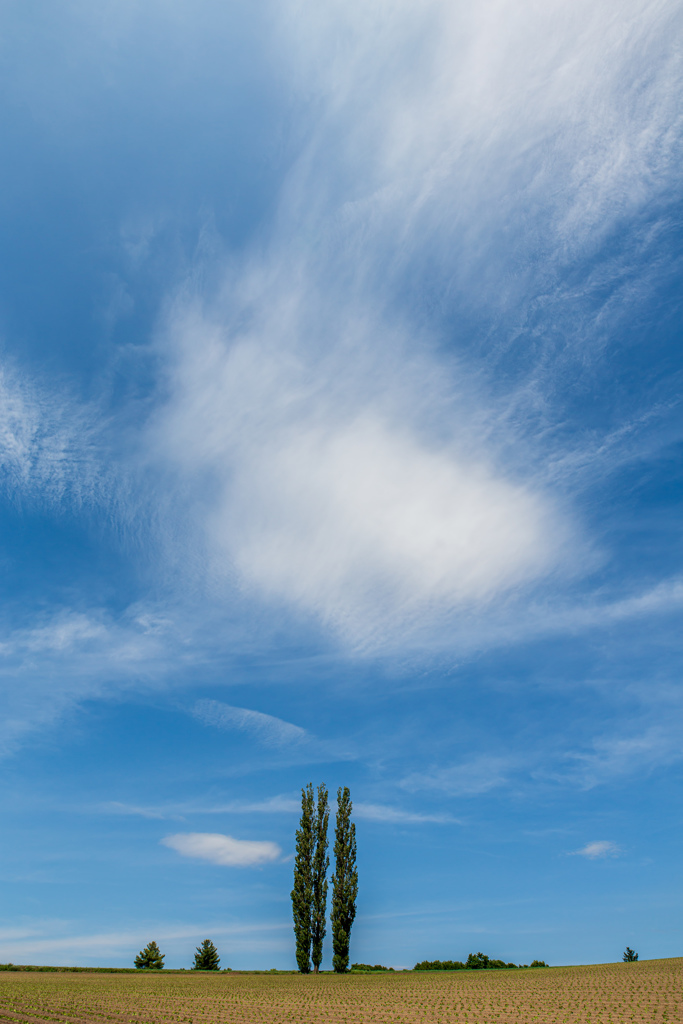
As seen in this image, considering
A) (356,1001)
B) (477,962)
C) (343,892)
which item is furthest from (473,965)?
(356,1001)

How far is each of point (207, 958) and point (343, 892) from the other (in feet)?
118

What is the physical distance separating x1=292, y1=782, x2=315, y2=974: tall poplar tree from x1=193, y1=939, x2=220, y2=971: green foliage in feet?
97.8

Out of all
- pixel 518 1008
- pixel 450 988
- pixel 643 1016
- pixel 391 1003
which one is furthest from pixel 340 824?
pixel 643 1016

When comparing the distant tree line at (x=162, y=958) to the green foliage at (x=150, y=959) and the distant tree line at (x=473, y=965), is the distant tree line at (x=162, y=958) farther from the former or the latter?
the distant tree line at (x=473, y=965)

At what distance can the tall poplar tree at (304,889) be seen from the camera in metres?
65.3

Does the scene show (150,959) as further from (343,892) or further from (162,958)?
(343,892)

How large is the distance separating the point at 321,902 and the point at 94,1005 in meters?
33.0

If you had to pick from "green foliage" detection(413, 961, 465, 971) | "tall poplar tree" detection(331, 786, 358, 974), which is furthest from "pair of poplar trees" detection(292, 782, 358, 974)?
"green foliage" detection(413, 961, 465, 971)

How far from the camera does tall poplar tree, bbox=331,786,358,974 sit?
65.0 m

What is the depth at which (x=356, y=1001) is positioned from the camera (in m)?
41.5

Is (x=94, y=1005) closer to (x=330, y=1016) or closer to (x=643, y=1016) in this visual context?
(x=330, y=1016)

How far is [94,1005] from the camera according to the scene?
126 feet

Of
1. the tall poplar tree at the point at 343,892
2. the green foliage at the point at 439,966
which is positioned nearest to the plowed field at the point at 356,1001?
the tall poplar tree at the point at 343,892

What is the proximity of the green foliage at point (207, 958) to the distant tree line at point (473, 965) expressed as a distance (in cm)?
2754
